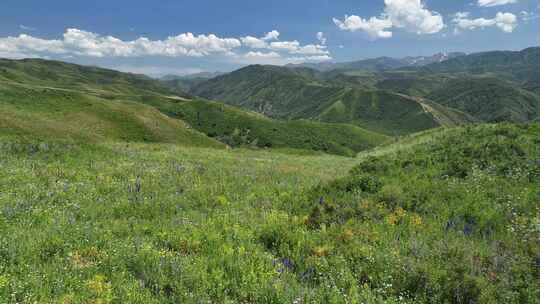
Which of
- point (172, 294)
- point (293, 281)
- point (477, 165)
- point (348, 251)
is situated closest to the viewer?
point (172, 294)

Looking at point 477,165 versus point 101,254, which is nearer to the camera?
point 101,254

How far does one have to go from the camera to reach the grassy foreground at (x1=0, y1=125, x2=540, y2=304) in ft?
14.6

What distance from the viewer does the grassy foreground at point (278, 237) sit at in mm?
4441

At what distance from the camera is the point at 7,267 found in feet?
14.9

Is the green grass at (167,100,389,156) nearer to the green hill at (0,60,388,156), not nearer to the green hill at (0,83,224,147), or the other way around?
the green hill at (0,60,388,156)

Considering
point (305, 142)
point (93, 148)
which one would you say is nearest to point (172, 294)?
point (93, 148)

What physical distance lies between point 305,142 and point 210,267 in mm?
125101

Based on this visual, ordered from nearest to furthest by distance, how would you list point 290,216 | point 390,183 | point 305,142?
point 290,216, point 390,183, point 305,142

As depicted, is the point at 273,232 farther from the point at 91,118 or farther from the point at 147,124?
the point at 147,124

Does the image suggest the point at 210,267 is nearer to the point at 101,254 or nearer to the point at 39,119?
the point at 101,254

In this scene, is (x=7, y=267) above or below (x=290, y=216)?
above

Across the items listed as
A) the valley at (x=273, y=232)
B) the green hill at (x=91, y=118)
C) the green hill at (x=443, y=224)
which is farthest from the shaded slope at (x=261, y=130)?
the green hill at (x=443, y=224)

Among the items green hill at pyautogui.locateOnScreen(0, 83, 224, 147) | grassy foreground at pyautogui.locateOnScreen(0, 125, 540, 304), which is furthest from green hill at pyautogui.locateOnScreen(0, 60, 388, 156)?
grassy foreground at pyautogui.locateOnScreen(0, 125, 540, 304)

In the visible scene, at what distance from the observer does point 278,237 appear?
6223 millimetres
